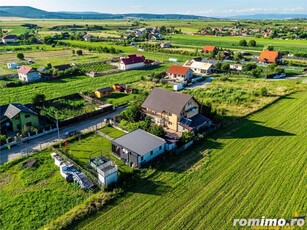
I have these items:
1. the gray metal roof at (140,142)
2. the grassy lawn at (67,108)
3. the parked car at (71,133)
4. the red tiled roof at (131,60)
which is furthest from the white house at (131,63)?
the gray metal roof at (140,142)

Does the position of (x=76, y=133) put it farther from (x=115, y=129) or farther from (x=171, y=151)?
(x=171, y=151)

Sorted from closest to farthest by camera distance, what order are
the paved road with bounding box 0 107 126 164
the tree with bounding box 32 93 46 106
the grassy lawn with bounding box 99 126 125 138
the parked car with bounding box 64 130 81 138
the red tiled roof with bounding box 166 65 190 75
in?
the paved road with bounding box 0 107 126 164
the parked car with bounding box 64 130 81 138
the grassy lawn with bounding box 99 126 125 138
the tree with bounding box 32 93 46 106
the red tiled roof with bounding box 166 65 190 75

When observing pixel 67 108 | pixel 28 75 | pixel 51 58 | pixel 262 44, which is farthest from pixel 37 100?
pixel 262 44

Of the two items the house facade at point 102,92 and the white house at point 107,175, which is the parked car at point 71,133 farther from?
the house facade at point 102,92

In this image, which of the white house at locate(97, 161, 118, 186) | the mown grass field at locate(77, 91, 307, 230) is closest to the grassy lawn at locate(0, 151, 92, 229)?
the white house at locate(97, 161, 118, 186)

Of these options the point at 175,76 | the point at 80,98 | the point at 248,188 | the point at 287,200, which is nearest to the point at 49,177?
the point at 248,188

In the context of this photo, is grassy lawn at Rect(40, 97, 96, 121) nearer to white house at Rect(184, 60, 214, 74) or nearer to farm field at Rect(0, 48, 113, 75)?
white house at Rect(184, 60, 214, 74)
